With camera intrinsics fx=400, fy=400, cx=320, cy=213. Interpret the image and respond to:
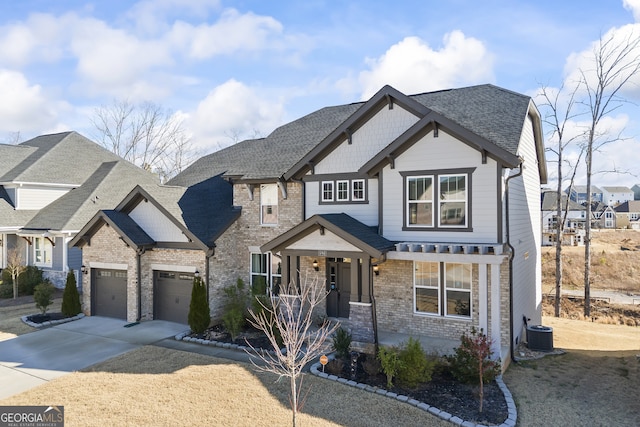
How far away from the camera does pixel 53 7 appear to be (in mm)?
12969

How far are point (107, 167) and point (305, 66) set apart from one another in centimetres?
1768

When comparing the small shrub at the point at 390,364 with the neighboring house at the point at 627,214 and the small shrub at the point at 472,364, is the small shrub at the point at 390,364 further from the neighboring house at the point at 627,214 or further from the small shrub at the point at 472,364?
the neighboring house at the point at 627,214

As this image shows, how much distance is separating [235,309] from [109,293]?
270 inches

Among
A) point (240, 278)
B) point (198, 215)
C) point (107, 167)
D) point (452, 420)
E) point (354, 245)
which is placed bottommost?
point (452, 420)

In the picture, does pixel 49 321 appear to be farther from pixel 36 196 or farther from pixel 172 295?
pixel 36 196

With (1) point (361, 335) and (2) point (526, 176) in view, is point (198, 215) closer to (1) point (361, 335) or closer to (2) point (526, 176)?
(1) point (361, 335)

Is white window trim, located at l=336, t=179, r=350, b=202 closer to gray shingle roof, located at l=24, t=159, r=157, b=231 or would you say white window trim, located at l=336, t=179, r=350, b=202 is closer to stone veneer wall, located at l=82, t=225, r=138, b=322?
stone veneer wall, located at l=82, t=225, r=138, b=322

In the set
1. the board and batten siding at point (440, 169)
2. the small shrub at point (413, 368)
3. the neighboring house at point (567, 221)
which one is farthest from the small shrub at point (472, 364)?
the neighboring house at point (567, 221)

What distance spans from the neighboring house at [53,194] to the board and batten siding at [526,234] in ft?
71.6

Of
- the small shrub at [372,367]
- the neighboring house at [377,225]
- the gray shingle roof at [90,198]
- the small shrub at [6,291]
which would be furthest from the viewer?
the gray shingle roof at [90,198]

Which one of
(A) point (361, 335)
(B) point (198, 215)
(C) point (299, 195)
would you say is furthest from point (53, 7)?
(A) point (361, 335)

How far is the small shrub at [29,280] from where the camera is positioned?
22.2m

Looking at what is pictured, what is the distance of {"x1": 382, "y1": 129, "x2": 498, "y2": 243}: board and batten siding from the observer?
1192 centimetres

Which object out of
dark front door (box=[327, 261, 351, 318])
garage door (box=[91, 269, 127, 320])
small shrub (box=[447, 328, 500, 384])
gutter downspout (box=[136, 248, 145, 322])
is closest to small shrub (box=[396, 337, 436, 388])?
small shrub (box=[447, 328, 500, 384])
